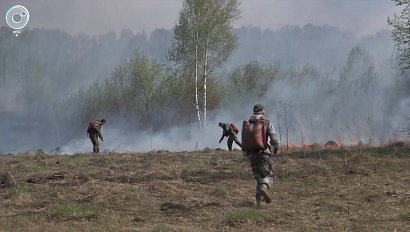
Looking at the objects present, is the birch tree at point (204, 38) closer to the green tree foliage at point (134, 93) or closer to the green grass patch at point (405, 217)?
the green tree foliage at point (134, 93)

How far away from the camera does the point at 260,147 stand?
8.57 m

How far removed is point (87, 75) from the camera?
220 ft

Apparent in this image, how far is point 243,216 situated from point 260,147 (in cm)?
140

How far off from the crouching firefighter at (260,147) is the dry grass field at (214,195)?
0.38 meters

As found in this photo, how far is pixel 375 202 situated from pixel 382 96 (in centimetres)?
2886

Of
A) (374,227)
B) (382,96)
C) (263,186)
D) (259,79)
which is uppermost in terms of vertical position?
(259,79)

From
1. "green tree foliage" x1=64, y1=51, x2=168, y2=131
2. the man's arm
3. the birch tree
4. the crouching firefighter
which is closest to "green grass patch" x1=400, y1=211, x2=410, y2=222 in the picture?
the crouching firefighter

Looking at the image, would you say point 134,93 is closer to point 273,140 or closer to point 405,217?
point 273,140

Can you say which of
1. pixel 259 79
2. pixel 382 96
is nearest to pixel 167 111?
pixel 259 79

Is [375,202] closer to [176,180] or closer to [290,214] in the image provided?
[290,214]

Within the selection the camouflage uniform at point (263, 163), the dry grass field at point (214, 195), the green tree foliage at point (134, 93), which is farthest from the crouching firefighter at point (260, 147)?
the green tree foliage at point (134, 93)

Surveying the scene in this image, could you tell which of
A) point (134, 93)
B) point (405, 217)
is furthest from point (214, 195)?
point (134, 93)

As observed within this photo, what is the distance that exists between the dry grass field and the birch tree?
18183mm

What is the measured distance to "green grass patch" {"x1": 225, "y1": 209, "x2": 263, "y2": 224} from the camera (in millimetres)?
7594
